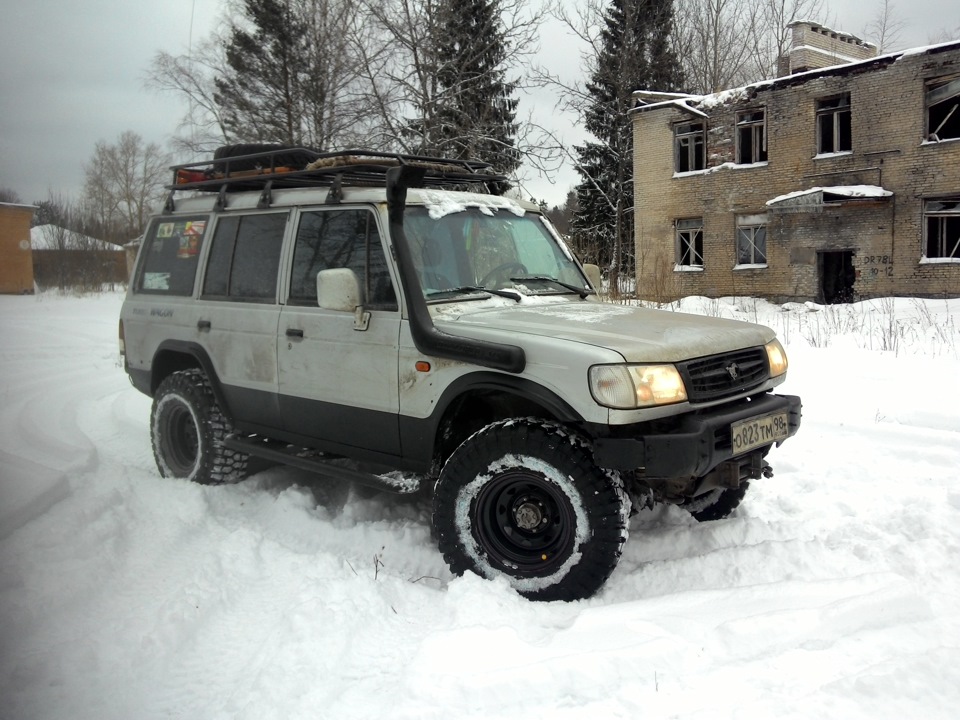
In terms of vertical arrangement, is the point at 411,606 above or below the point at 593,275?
below

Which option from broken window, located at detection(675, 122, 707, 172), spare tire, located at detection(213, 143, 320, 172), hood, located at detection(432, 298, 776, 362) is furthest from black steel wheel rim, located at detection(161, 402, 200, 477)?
broken window, located at detection(675, 122, 707, 172)

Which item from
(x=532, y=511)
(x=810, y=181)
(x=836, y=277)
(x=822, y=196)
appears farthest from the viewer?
(x=836, y=277)

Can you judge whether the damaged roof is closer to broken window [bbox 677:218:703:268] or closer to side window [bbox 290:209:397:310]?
broken window [bbox 677:218:703:268]

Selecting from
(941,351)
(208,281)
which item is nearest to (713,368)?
(208,281)

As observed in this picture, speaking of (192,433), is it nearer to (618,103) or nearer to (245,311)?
(245,311)

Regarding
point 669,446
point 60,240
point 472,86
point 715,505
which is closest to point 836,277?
point 472,86

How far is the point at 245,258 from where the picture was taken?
4.98m

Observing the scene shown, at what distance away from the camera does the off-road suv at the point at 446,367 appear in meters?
3.38

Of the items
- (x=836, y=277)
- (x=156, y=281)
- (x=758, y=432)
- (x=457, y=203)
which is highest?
(x=457, y=203)

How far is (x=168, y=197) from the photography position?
18.6 feet

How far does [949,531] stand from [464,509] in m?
2.64

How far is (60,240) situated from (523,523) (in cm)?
234

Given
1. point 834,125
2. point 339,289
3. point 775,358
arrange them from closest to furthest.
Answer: point 339,289 → point 775,358 → point 834,125

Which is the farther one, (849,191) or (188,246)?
(849,191)
